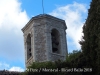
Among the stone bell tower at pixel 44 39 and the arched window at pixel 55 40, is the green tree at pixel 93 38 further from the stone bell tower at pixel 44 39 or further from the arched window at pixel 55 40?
the arched window at pixel 55 40

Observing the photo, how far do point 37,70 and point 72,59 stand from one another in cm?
186

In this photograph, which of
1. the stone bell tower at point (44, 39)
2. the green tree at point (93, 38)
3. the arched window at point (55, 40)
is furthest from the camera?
the arched window at point (55, 40)

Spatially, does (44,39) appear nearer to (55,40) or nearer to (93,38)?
(55,40)

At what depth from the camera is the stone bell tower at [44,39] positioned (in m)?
38.5

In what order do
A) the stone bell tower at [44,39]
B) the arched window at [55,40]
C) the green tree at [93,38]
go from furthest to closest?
the arched window at [55,40] → the stone bell tower at [44,39] → the green tree at [93,38]

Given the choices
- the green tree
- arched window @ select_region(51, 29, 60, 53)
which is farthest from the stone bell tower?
the green tree

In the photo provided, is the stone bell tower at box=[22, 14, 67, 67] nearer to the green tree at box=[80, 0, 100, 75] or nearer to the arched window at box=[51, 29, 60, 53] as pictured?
the arched window at box=[51, 29, 60, 53]

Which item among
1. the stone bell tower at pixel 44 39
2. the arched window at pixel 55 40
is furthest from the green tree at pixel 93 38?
the arched window at pixel 55 40

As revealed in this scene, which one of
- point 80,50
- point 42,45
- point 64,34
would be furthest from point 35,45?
point 80,50

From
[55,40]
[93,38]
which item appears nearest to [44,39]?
[55,40]

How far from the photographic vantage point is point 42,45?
38.8 metres

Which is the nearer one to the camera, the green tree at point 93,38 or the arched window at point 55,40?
the green tree at point 93,38

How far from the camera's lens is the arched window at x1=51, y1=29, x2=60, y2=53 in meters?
39.8

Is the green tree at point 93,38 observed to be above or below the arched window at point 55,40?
below
